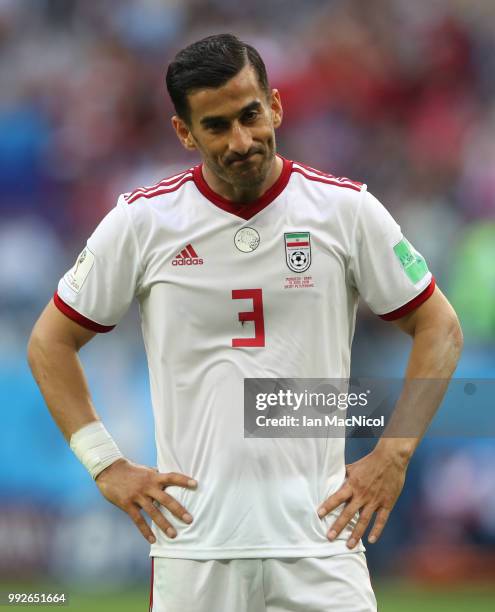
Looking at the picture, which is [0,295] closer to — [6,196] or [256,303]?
[6,196]

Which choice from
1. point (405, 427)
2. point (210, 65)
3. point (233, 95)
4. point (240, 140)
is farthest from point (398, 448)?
point (210, 65)

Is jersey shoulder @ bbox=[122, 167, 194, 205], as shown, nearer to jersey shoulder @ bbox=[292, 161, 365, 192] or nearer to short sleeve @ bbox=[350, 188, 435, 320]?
jersey shoulder @ bbox=[292, 161, 365, 192]

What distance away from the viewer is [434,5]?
9.53 metres

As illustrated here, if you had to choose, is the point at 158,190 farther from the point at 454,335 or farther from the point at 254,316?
the point at 454,335

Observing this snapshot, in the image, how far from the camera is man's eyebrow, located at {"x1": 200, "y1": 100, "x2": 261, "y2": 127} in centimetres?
353

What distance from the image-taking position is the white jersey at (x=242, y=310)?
3461 mm

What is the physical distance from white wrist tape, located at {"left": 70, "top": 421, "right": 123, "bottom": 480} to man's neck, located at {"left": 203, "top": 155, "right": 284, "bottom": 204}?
2.82 feet

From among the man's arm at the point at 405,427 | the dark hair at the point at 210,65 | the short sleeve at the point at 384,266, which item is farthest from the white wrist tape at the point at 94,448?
the dark hair at the point at 210,65

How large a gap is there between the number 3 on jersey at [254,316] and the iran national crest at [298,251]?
5.4 inches

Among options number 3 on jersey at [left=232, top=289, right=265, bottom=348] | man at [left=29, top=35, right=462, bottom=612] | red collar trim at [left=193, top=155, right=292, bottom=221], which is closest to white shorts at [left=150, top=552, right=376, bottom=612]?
man at [left=29, top=35, right=462, bottom=612]

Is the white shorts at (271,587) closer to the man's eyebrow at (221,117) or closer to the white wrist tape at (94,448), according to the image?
the white wrist tape at (94,448)

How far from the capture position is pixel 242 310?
3.54 metres

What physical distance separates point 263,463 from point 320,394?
0.28 m

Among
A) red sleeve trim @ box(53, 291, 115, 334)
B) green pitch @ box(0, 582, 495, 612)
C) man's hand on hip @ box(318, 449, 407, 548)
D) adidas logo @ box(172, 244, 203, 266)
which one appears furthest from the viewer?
green pitch @ box(0, 582, 495, 612)
